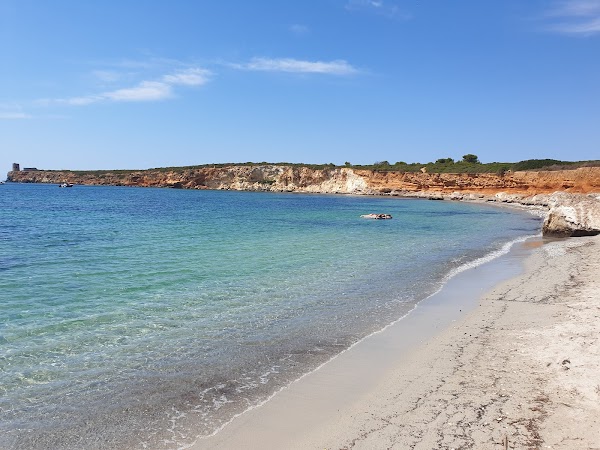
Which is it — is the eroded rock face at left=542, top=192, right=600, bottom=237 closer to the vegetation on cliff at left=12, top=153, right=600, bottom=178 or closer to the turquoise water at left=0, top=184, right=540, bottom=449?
the turquoise water at left=0, top=184, right=540, bottom=449

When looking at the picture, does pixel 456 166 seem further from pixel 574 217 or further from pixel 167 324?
pixel 167 324

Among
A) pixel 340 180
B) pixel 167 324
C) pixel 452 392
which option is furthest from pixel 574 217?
pixel 340 180

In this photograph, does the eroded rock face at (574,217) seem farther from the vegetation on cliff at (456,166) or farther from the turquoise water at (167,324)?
the vegetation on cliff at (456,166)

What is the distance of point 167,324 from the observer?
9.67 meters

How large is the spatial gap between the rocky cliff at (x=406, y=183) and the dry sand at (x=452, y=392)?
19.2 m

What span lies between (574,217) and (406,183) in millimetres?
77050

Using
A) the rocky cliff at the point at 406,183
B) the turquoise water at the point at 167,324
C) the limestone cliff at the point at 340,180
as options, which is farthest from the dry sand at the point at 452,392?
the limestone cliff at the point at 340,180

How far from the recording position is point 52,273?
14.3 m

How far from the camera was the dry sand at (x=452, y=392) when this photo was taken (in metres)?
5.25

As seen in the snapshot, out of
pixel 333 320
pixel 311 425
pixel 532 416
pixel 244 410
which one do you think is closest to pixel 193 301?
pixel 333 320

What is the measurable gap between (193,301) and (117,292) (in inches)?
94.6

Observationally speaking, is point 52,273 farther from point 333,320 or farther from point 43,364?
point 333,320

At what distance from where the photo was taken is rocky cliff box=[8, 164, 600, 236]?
89.2ft

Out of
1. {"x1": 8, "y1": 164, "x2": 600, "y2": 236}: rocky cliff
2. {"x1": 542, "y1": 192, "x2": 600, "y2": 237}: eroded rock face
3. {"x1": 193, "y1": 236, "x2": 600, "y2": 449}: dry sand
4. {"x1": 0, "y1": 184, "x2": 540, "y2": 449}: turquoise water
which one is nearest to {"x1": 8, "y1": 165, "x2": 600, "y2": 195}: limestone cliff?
{"x1": 8, "y1": 164, "x2": 600, "y2": 236}: rocky cliff
